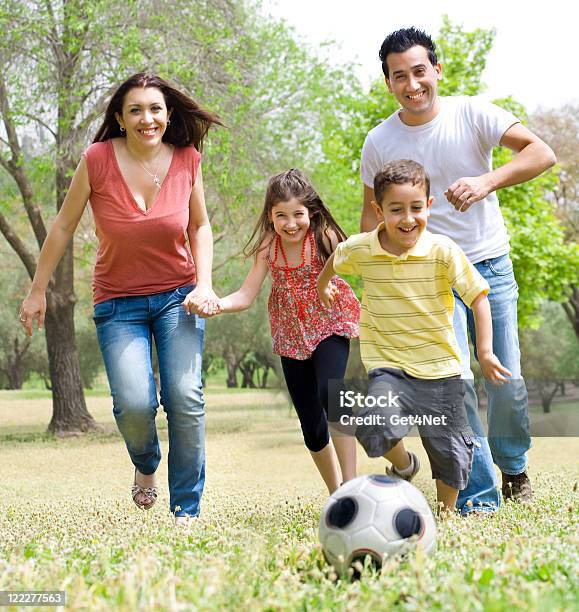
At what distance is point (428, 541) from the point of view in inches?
150

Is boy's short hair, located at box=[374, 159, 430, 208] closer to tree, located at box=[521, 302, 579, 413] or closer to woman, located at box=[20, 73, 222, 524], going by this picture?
woman, located at box=[20, 73, 222, 524]

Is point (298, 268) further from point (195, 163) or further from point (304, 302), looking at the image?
point (195, 163)

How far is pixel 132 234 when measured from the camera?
17.4 ft

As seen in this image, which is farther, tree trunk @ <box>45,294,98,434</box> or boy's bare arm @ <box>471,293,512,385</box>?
tree trunk @ <box>45,294,98,434</box>

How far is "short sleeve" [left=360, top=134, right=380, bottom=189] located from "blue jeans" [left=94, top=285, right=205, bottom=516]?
4.44 ft

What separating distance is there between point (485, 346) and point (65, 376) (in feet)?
46.9

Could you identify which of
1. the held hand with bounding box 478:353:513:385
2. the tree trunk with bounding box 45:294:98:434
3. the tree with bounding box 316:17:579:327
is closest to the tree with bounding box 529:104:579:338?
the tree with bounding box 316:17:579:327

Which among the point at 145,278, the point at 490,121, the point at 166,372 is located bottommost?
the point at 166,372

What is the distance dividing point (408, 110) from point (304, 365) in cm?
172

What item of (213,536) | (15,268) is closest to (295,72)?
(15,268)

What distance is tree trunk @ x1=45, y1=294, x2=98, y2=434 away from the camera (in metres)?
17.5

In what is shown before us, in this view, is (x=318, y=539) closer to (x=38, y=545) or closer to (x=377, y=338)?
(x=377, y=338)

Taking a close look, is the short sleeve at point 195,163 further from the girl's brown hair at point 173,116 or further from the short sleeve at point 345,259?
the short sleeve at point 345,259

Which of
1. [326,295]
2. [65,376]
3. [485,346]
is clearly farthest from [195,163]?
[65,376]
